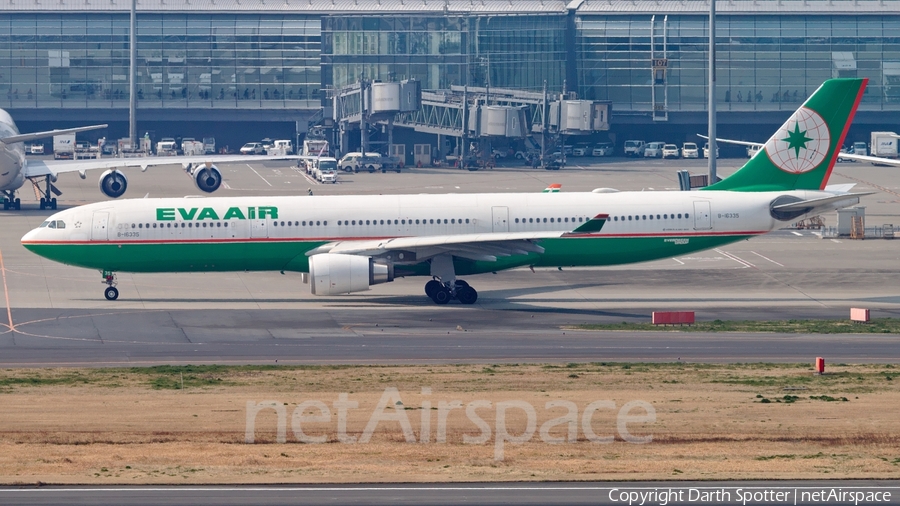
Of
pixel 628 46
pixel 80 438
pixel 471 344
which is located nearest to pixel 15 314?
pixel 471 344

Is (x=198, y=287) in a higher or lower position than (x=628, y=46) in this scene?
lower

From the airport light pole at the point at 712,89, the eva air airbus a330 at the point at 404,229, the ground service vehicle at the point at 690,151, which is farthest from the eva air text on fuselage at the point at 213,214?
the ground service vehicle at the point at 690,151

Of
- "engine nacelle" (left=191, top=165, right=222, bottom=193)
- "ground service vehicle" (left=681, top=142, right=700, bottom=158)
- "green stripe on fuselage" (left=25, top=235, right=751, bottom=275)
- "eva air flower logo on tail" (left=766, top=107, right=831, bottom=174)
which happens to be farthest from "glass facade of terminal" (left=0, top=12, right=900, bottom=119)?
"green stripe on fuselage" (left=25, top=235, right=751, bottom=275)

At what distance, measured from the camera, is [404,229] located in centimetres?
4934

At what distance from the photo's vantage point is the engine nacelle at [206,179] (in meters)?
79.6

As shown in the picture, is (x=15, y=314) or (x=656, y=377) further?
(x=15, y=314)

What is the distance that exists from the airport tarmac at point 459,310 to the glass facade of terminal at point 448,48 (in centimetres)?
7782

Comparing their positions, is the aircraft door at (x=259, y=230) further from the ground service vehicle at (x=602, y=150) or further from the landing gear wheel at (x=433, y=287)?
the ground service vehicle at (x=602, y=150)

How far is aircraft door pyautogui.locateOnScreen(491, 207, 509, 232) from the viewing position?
49.5 metres

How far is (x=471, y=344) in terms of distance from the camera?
39.7m

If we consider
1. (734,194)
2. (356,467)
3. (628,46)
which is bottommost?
(356,467)

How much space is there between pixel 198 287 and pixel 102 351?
1496 cm

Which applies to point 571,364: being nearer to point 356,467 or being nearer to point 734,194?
point 356,467

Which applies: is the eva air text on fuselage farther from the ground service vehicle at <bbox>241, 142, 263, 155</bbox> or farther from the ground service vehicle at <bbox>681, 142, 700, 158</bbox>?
the ground service vehicle at <bbox>681, 142, 700, 158</bbox>
